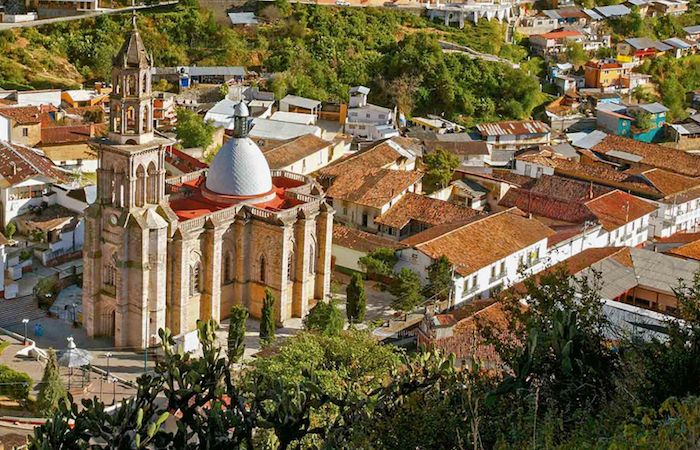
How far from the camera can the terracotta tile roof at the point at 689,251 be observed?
4278cm

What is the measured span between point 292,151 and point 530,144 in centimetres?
1957

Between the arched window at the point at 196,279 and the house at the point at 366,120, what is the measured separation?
1065 inches

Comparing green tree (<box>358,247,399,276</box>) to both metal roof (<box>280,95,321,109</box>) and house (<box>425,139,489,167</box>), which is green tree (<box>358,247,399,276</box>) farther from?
metal roof (<box>280,95,321,109</box>)

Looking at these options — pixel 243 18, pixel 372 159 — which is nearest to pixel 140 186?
pixel 372 159

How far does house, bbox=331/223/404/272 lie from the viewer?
41000mm

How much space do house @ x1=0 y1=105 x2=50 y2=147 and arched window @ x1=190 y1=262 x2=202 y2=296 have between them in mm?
18287

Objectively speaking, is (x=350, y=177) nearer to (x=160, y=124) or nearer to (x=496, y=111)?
(x=160, y=124)

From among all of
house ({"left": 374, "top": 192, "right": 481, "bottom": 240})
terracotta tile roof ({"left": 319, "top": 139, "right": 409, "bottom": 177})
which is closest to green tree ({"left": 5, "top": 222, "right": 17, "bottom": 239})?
terracotta tile roof ({"left": 319, "top": 139, "right": 409, "bottom": 177})

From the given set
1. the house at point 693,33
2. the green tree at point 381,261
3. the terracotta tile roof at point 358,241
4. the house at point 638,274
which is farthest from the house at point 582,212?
the house at point 693,33

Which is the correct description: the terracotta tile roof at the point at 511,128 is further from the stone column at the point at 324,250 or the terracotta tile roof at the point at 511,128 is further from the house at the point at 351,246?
the stone column at the point at 324,250

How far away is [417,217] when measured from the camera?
45438mm

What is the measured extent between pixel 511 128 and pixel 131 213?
37.1 m

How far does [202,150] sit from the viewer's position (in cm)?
5312

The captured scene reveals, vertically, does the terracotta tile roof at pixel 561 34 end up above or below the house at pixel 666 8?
below
